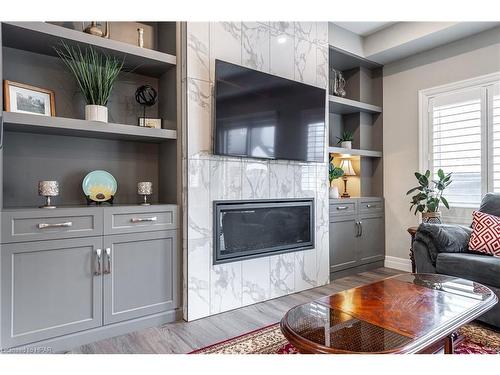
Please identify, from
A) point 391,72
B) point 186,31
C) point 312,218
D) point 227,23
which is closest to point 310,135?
point 312,218

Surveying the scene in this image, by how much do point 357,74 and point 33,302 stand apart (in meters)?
4.41

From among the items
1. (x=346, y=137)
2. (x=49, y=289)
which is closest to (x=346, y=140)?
(x=346, y=137)

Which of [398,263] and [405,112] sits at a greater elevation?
[405,112]

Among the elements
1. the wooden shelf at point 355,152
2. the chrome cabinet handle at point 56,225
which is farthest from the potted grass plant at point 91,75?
the wooden shelf at point 355,152

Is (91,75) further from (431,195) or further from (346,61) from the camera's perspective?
(431,195)

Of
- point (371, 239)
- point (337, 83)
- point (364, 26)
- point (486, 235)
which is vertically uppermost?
point (364, 26)

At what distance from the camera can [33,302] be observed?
6.36 ft

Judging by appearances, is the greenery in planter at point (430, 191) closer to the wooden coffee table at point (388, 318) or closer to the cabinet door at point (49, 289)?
the wooden coffee table at point (388, 318)

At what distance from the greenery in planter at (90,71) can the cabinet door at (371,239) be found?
3.19m

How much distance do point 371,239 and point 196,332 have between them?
2.71 m

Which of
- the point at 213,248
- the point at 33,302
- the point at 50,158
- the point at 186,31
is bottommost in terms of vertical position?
the point at 33,302

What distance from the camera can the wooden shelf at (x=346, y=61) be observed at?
152 inches

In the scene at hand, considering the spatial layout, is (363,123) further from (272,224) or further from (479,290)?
(479,290)

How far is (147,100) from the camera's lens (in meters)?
2.75
